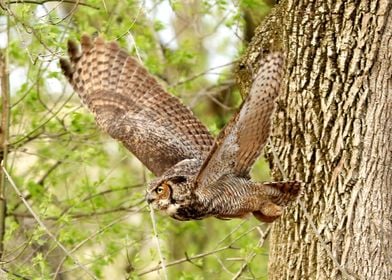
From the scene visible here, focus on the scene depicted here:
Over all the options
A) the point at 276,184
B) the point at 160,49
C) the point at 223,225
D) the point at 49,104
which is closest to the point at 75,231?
the point at 49,104

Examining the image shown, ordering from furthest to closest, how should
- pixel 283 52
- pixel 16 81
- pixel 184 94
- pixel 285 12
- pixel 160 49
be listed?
pixel 184 94 < pixel 160 49 < pixel 16 81 < pixel 285 12 < pixel 283 52

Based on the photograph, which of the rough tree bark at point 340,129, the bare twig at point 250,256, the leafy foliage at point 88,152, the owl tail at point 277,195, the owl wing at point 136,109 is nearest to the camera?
the owl tail at point 277,195

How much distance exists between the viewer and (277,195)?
5.26 m

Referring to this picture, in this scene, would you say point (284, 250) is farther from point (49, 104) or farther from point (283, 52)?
point (49, 104)

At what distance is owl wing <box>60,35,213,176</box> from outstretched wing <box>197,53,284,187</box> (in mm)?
554

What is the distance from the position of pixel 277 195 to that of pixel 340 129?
1.65 feet

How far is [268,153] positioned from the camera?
19.0 feet

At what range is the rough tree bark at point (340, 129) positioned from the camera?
5.36 metres

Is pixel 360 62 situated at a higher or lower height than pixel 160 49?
lower

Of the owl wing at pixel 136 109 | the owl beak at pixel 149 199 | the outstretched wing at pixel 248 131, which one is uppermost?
the owl wing at pixel 136 109

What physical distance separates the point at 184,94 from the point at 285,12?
3.83 metres

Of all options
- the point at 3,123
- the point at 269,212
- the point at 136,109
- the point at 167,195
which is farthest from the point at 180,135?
the point at 3,123

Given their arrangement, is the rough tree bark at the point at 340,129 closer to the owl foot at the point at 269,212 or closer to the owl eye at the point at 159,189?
the owl foot at the point at 269,212

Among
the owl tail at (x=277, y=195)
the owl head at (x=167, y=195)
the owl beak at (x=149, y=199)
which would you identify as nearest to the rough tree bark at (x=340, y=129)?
the owl tail at (x=277, y=195)
